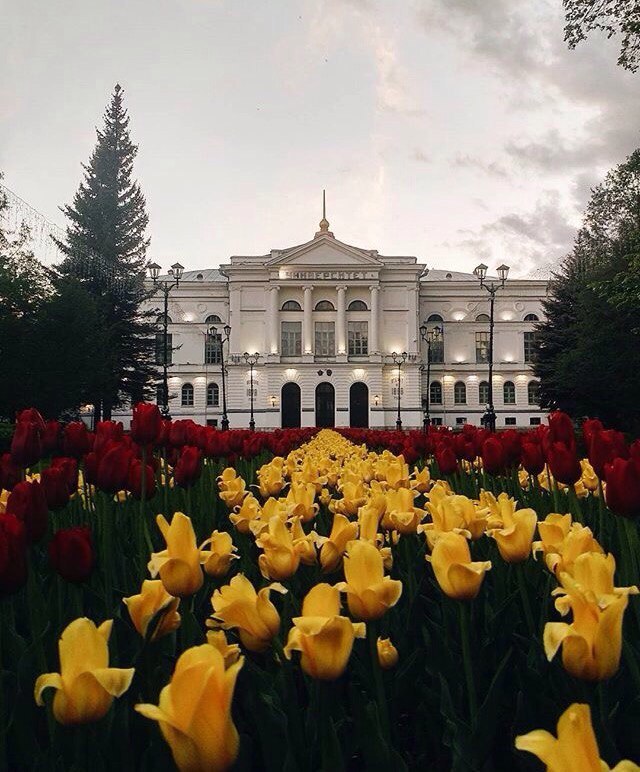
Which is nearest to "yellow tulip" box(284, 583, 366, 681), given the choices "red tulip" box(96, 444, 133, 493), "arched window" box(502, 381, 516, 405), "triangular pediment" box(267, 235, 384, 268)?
"red tulip" box(96, 444, 133, 493)

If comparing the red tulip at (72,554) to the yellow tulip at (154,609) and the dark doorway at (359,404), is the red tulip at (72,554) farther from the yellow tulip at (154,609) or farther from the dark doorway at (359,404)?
the dark doorway at (359,404)

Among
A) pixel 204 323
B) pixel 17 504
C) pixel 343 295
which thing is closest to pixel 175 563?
pixel 17 504

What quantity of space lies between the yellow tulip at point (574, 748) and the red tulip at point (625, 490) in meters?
1.04

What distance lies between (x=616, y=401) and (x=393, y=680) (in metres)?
25.3

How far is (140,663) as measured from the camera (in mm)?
1158

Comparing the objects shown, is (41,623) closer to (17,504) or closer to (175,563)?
(17,504)

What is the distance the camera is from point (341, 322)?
48.5 metres

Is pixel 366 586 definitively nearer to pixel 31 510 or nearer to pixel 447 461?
pixel 31 510

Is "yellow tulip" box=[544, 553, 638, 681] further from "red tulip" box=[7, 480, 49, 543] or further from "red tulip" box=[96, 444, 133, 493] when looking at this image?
"red tulip" box=[96, 444, 133, 493]

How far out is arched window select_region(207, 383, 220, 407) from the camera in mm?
49438

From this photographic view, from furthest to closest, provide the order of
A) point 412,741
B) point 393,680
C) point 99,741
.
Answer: point 412,741
point 393,680
point 99,741

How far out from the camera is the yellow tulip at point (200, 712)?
0.61 m

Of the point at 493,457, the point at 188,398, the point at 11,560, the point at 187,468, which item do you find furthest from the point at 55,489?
the point at 188,398

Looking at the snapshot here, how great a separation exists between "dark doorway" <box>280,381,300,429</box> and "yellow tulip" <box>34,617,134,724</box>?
46457 millimetres
